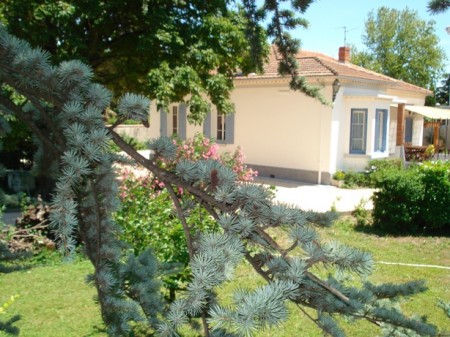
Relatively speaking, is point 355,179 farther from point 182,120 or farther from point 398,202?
point 182,120

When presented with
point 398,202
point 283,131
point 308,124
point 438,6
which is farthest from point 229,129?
point 438,6

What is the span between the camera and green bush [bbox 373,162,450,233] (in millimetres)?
10133

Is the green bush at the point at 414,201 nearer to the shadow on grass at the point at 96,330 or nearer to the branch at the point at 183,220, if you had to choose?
the shadow on grass at the point at 96,330

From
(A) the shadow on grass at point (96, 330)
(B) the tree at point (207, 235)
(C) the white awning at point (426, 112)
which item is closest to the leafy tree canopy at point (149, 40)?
(A) the shadow on grass at point (96, 330)

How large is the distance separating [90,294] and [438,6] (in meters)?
5.07

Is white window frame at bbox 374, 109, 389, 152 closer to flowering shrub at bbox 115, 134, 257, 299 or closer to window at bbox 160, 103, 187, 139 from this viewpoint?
window at bbox 160, 103, 187, 139

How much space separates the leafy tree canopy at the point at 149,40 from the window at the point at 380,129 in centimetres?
862

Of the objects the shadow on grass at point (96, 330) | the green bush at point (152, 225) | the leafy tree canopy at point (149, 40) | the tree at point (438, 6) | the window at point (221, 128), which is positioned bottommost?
the shadow on grass at point (96, 330)

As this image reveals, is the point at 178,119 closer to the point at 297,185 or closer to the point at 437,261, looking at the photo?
the point at 297,185

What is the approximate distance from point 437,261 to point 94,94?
7.83 m

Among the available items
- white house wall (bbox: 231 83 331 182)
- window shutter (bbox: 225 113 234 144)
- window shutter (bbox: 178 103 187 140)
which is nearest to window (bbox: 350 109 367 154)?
white house wall (bbox: 231 83 331 182)

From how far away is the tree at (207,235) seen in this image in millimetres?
1309

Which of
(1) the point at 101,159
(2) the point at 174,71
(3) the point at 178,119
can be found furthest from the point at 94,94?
(3) the point at 178,119

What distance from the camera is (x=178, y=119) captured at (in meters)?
21.5
